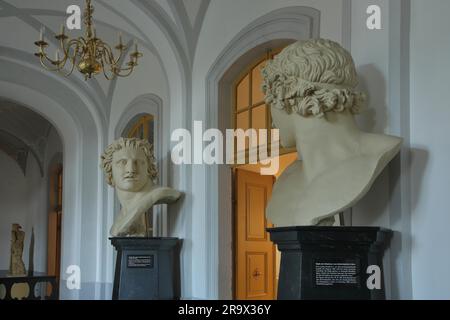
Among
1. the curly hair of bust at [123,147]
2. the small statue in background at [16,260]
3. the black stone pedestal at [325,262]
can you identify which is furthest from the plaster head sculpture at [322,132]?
the small statue in background at [16,260]

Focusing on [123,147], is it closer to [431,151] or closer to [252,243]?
[252,243]

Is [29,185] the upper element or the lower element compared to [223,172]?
upper

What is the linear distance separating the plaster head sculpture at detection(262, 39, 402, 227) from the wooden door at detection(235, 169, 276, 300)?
10.6ft

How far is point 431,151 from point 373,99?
2.12ft

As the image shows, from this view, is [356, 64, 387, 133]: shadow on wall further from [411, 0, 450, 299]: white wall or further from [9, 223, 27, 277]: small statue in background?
[9, 223, 27, 277]: small statue in background

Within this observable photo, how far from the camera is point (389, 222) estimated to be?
4.34m

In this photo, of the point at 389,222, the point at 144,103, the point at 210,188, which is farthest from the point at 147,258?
the point at 389,222

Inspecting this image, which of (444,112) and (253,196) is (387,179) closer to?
(444,112)

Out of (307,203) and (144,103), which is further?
(144,103)

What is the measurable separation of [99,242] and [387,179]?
25.3ft

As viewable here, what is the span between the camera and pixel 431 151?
13.6 ft

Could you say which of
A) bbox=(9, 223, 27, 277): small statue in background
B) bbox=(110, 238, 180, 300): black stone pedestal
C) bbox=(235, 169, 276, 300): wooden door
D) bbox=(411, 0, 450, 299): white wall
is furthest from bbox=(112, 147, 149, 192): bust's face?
bbox=(9, 223, 27, 277): small statue in background

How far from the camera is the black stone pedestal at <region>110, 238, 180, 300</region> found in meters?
A: 7.35

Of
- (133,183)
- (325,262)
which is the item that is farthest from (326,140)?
(133,183)
